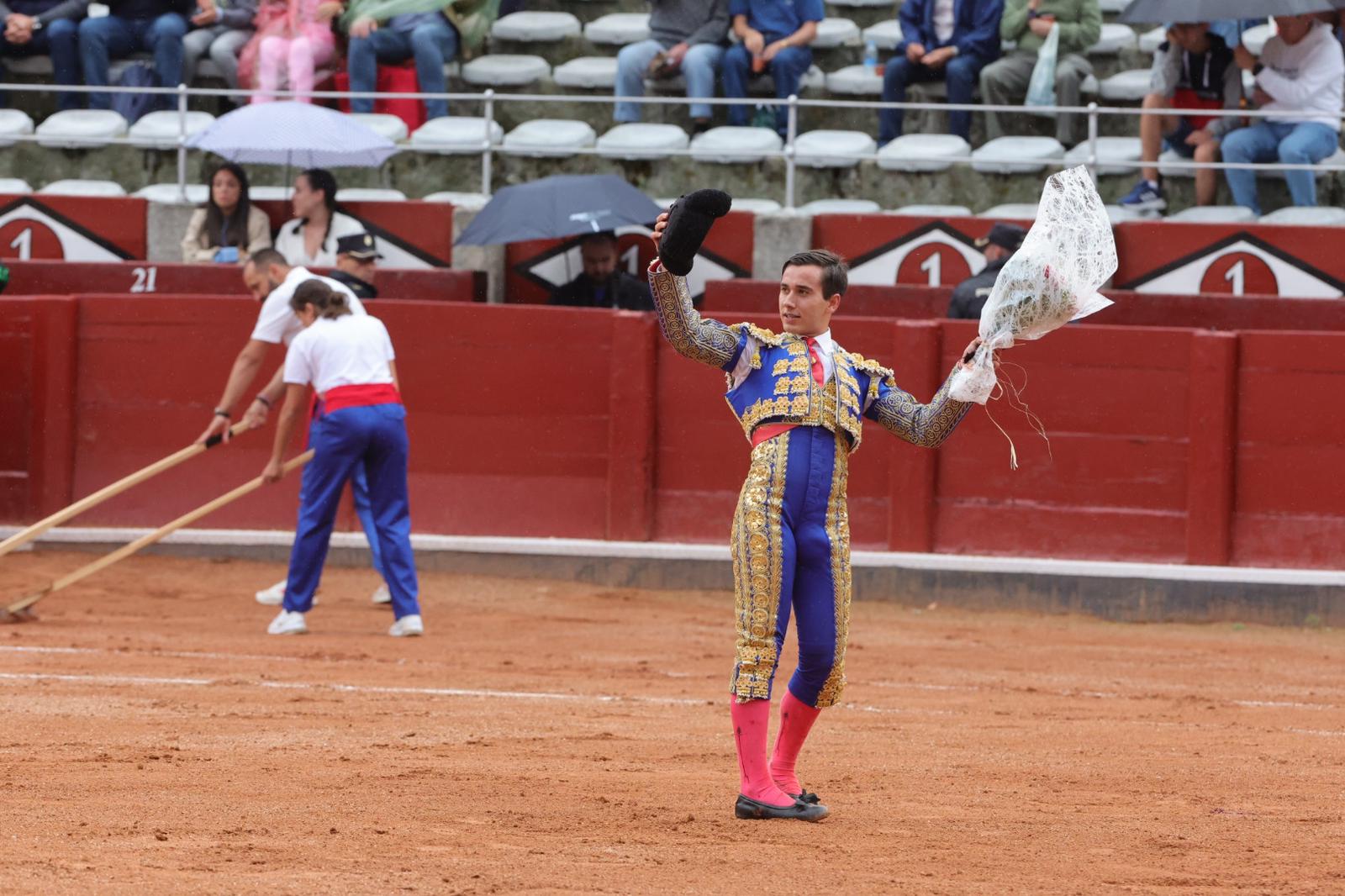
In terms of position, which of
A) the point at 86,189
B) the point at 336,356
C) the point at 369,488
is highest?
the point at 86,189

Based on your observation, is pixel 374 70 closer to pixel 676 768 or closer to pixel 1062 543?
pixel 1062 543

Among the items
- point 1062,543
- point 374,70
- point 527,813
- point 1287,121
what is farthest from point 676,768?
point 374,70

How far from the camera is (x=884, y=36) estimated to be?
Result: 44.9 ft

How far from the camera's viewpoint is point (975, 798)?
5480 millimetres

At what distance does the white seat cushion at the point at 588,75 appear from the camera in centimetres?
1365

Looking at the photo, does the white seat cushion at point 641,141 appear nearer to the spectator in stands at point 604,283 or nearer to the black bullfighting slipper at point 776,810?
the spectator in stands at point 604,283

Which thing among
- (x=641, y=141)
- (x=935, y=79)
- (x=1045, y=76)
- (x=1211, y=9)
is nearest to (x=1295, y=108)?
(x=1211, y=9)

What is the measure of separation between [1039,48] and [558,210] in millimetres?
3563

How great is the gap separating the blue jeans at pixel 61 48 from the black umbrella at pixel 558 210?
13.5ft

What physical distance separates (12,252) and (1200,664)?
7802 mm

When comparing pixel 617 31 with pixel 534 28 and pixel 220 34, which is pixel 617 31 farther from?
pixel 220 34

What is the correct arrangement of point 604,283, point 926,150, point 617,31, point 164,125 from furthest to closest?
point 617,31 → point 164,125 → point 926,150 → point 604,283

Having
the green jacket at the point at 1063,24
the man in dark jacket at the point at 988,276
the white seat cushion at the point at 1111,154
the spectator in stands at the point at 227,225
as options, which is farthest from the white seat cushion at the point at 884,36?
the spectator in stands at the point at 227,225

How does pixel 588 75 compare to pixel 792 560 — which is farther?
pixel 588 75
